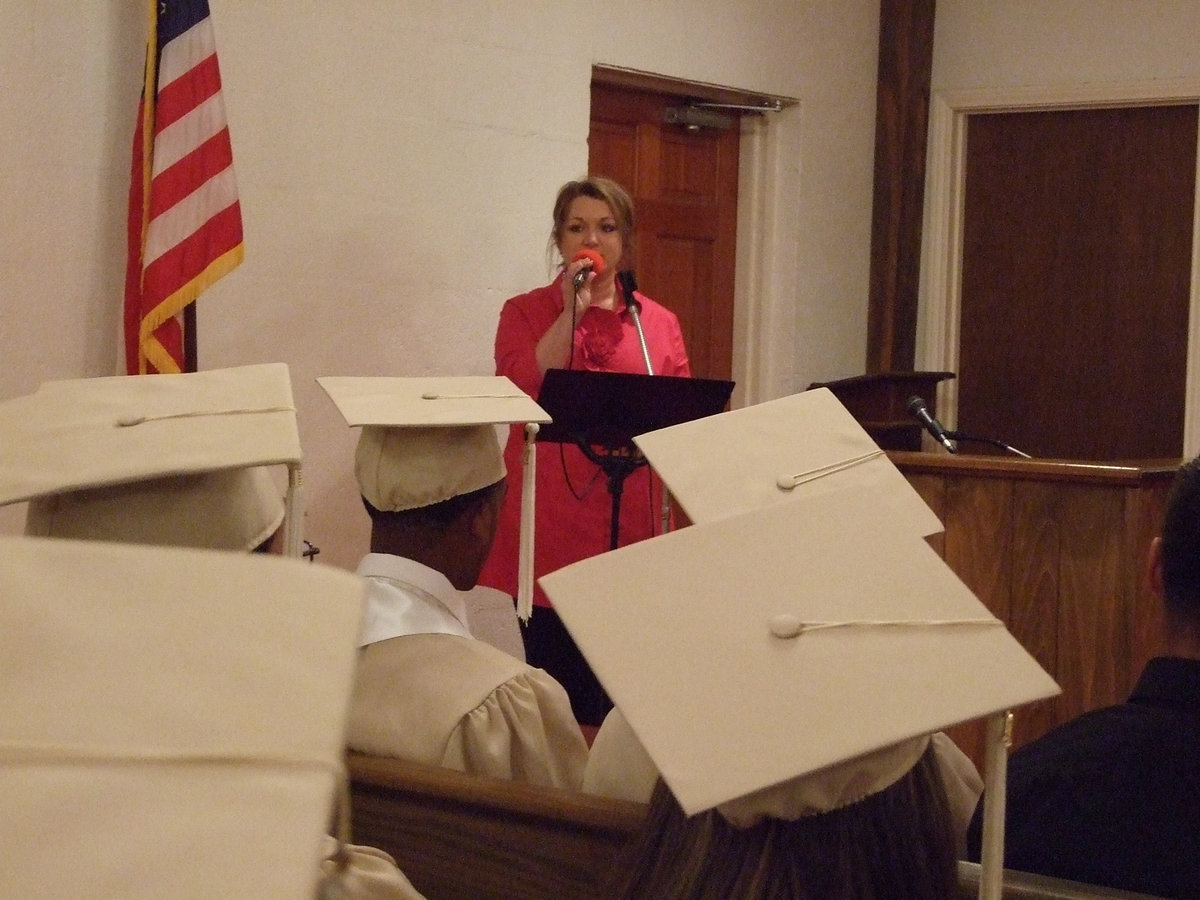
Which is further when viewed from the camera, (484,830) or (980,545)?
(980,545)

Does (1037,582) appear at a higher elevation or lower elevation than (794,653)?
lower

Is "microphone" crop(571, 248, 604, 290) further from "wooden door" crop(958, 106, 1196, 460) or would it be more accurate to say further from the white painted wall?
"wooden door" crop(958, 106, 1196, 460)

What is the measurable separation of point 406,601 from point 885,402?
3.43 metres

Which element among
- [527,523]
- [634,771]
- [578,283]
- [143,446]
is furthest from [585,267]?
[634,771]

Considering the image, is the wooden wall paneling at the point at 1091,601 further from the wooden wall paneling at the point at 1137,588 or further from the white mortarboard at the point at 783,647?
the white mortarboard at the point at 783,647

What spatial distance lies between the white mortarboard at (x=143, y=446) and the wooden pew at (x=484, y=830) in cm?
42

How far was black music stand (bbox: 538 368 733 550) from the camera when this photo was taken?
2742mm

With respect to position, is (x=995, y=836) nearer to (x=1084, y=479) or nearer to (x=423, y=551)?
(x=423, y=551)

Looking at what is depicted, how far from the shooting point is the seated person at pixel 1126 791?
113 cm

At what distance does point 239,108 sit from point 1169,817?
117 inches

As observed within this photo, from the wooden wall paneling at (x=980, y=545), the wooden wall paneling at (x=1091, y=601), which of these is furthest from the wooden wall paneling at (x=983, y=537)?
the wooden wall paneling at (x=1091, y=601)

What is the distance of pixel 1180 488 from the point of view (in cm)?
133

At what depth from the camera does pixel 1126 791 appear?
3.81ft

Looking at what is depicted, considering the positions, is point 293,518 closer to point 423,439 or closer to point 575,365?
point 423,439
